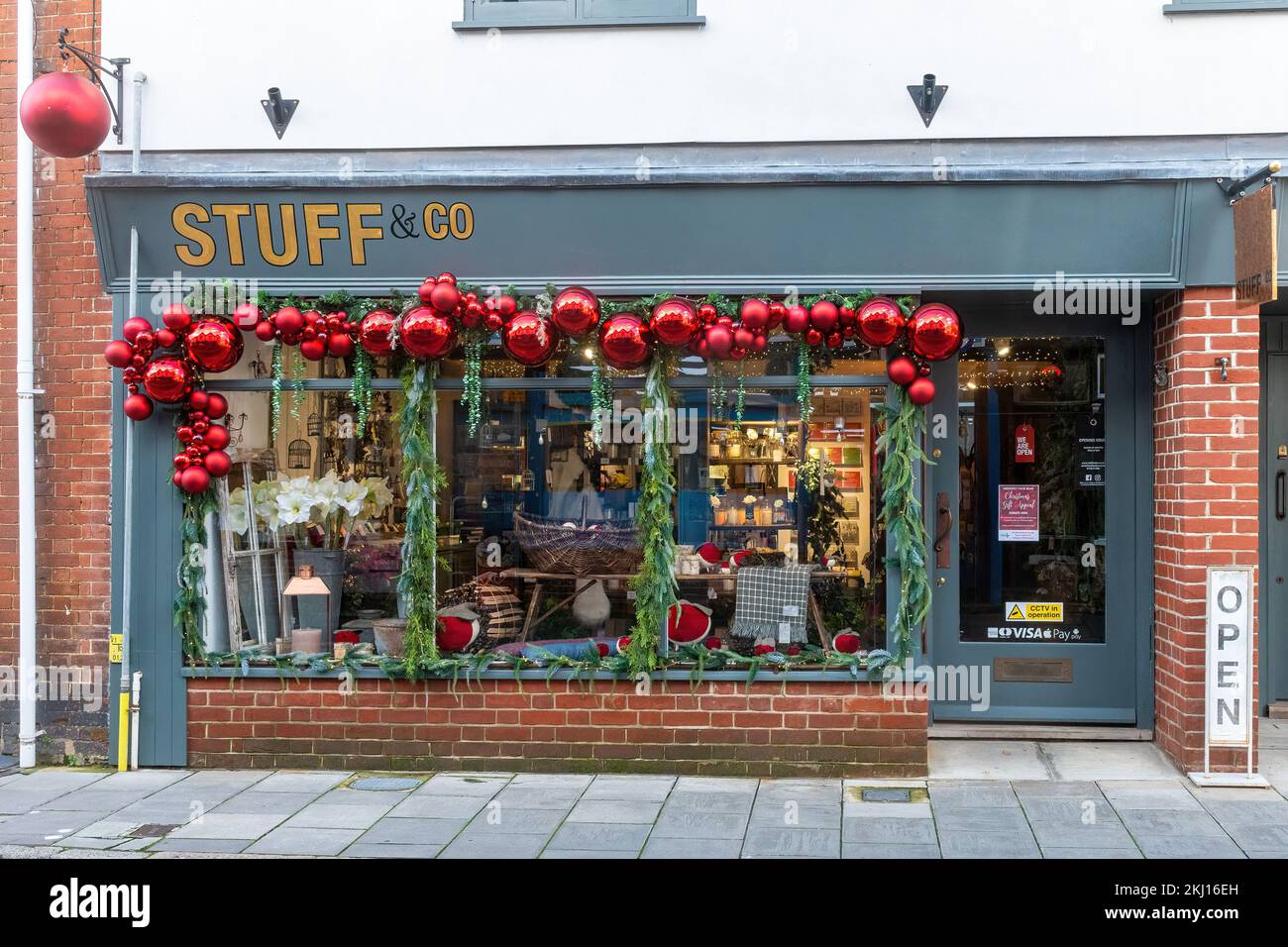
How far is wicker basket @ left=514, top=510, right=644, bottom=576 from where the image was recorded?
7379 mm

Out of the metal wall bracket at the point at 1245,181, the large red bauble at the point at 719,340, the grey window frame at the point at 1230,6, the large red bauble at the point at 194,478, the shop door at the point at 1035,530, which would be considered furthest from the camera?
the shop door at the point at 1035,530

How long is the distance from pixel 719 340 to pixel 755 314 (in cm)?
27

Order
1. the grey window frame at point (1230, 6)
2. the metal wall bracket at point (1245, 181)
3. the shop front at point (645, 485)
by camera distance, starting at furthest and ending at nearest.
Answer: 1. the shop front at point (645, 485)
2. the grey window frame at point (1230, 6)
3. the metal wall bracket at point (1245, 181)

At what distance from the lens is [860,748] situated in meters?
6.89

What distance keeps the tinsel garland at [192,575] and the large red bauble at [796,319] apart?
12.4ft

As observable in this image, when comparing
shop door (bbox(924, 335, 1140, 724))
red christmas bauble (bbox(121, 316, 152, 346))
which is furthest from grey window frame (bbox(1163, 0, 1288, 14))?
red christmas bauble (bbox(121, 316, 152, 346))

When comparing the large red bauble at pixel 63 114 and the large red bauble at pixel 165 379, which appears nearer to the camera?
the large red bauble at pixel 63 114

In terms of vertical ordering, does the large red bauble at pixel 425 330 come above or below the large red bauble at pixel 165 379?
above

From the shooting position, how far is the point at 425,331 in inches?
269

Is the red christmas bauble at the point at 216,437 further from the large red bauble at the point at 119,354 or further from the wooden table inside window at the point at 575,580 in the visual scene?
the wooden table inside window at the point at 575,580

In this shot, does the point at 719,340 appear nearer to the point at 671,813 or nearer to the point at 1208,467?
the point at 671,813

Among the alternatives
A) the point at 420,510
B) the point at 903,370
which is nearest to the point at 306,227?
the point at 420,510

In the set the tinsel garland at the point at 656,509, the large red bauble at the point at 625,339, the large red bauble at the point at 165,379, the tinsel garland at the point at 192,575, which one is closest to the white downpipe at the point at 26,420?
the large red bauble at the point at 165,379

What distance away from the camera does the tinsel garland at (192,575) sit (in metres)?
7.14
